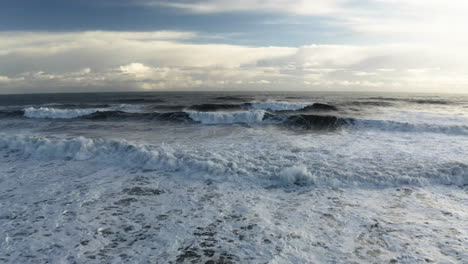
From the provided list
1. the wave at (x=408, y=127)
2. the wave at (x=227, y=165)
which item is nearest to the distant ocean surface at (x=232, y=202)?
the wave at (x=227, y=165)

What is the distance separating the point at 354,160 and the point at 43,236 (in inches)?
329

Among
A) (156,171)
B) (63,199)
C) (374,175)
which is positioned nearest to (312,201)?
(374,175)

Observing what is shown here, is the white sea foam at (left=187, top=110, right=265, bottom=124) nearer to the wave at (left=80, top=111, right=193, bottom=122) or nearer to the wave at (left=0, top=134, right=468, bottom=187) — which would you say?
the wave at (left=80, top=111, right=193, bottom=122)

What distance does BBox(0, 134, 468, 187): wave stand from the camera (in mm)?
7332

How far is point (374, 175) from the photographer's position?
751 cm

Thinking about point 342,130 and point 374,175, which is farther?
point 342,130

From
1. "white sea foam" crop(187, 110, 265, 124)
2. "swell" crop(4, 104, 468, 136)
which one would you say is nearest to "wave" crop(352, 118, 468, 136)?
"swell" crop(4, 104, 468, 136)

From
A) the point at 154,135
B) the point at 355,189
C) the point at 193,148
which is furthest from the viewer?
the point at 154,135

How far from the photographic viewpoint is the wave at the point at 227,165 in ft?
24.1

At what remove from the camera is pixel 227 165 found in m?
8.38

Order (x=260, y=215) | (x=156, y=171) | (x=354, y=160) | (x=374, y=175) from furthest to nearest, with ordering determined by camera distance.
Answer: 1. (x=354, y=160)
2. (x=156, y=171)
3. (x=374, y=175)
4. (x=260, y=215)

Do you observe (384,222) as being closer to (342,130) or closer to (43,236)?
(43,236)

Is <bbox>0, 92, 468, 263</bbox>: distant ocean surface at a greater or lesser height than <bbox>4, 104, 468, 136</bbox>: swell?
lesser

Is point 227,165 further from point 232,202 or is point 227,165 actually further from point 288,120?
point 288,120
